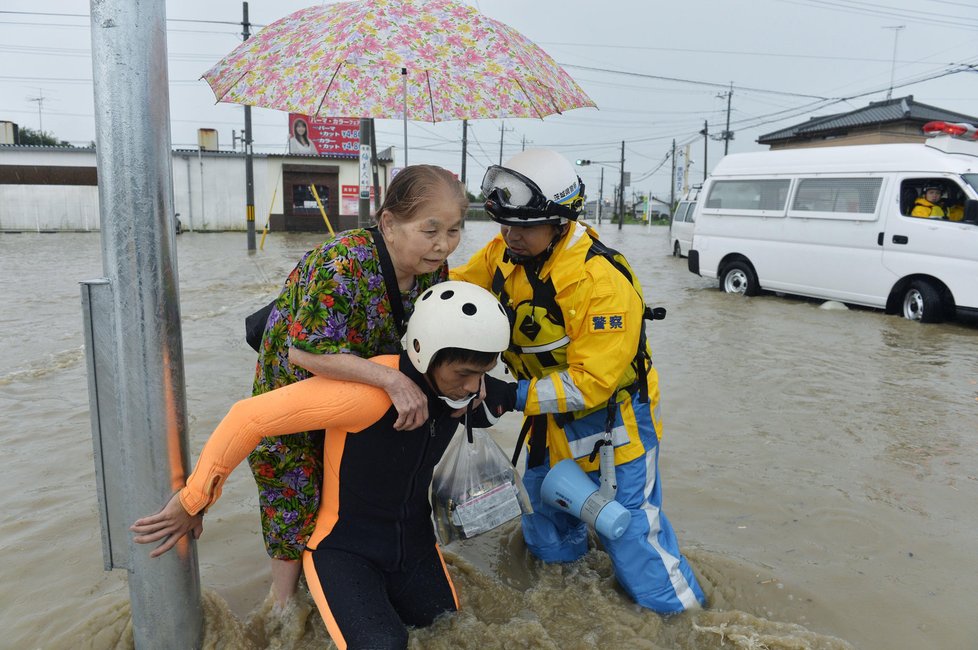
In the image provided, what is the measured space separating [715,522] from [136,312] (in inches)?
128

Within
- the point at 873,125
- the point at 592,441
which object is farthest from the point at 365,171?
the point at 873,125

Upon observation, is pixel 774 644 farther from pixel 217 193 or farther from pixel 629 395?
pixel 217 193

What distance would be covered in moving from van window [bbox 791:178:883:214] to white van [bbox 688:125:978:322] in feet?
0.05

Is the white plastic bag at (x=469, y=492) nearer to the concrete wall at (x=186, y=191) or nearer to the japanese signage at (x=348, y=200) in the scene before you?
the concrete wall at (x=186, y=191)

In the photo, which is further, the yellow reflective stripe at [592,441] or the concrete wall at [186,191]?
the concrete wall at [186,191]

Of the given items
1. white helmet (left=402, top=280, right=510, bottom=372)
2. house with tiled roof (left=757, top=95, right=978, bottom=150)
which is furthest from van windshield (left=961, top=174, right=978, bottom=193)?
house with tiled roof (left=757, top=95, right=978, bottom=150)

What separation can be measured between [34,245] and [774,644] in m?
25.3

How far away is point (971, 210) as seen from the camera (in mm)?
9375

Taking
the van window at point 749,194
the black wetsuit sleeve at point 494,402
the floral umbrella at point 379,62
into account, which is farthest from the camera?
the van window at point 749,194

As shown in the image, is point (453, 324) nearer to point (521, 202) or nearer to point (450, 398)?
point (450, 398)

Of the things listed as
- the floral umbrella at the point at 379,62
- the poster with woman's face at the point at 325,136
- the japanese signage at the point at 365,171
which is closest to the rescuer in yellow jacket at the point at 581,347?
the floral umbrella at the point at 379,62

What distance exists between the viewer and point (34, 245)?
A: 22.6m

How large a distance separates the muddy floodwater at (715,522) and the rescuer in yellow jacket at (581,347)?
0.25 metres

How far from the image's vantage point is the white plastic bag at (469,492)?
2684 mm
